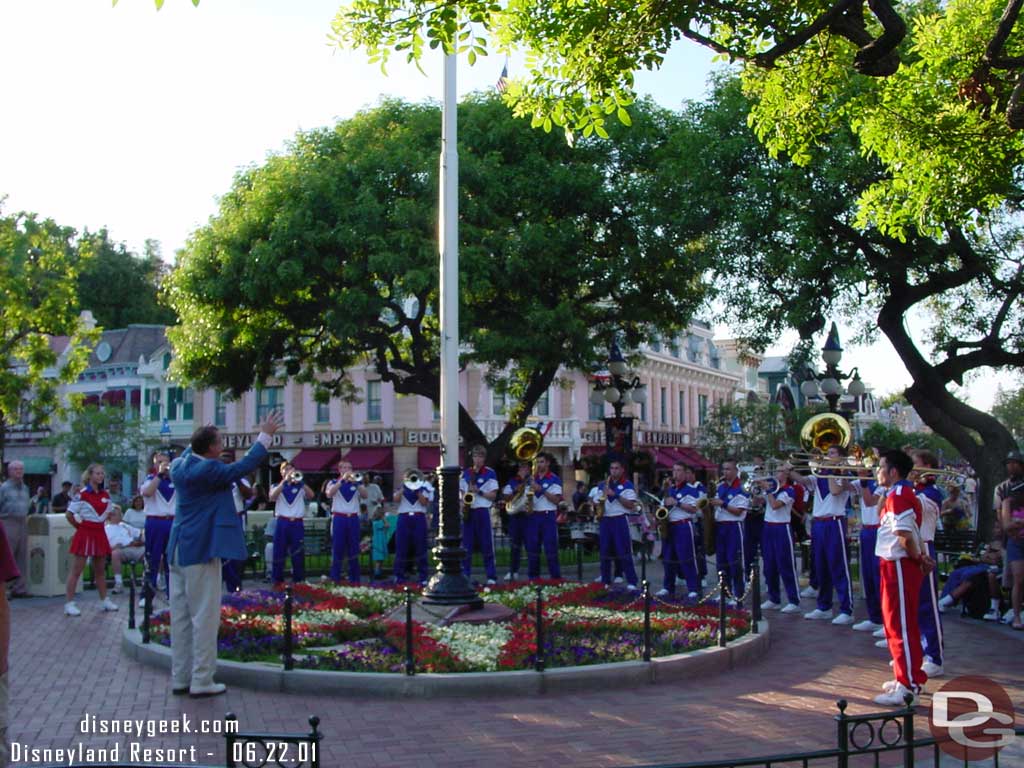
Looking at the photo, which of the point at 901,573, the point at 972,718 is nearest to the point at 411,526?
the point at 901,573

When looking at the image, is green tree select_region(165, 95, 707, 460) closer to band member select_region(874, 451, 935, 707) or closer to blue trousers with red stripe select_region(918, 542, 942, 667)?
blue trousers with red stripe select_region(918, 542, 942, 667)

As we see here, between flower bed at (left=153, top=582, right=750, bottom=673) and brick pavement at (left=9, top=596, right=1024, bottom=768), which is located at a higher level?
flower bed at (left=153, top=582, right=750, bottom=673)

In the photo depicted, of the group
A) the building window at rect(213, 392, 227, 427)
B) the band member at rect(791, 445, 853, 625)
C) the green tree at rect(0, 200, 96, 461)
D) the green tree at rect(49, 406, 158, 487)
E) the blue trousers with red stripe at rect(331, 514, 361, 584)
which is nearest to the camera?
the band member at rect(791, 445, 853, 625)

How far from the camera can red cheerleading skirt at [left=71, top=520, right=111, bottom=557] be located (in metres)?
14.2

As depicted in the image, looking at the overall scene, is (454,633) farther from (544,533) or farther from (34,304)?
(34,304)

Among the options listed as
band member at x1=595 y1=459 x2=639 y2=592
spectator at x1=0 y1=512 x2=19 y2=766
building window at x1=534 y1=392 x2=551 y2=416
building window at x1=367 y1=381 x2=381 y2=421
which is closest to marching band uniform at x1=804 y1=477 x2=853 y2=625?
band member at x1=595 y1=459 x2=639 y2=592

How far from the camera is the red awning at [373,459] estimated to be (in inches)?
1820

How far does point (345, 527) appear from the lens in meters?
16.5

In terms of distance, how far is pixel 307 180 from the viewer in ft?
74.0

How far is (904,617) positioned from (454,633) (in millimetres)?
4329

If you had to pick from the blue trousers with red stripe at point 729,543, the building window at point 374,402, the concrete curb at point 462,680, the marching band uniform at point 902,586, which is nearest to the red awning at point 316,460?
the building window at point 374,402

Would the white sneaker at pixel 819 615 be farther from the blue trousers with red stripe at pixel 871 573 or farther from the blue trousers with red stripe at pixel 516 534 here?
the blue trousers with red stripe at pixel 516 534

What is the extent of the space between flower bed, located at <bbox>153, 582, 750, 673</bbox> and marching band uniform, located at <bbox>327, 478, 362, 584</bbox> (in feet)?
8.44

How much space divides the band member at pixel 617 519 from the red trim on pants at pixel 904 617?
279 inches
